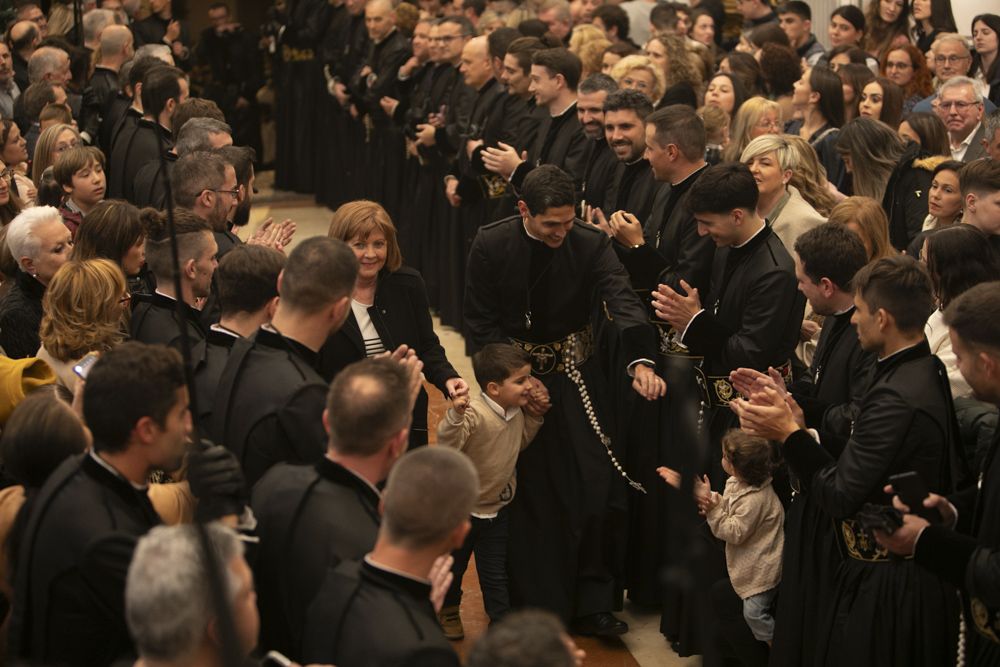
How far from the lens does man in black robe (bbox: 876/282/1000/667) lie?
3.89m

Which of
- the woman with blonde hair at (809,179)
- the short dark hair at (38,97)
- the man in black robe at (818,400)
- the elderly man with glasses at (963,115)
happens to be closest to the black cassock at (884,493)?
the man in black robe at (818,400)

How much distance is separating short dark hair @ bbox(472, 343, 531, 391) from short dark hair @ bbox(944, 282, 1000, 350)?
6.82ft

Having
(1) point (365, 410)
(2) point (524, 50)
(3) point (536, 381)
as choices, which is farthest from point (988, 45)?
(1) point (365, 410)

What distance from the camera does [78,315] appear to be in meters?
4.98

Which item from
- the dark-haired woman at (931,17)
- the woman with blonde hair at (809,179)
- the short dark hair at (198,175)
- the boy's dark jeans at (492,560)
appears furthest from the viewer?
the dark-haired woman at (931,17)

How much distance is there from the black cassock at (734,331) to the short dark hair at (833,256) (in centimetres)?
54

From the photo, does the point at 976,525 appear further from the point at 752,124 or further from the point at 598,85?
the point at 598,85

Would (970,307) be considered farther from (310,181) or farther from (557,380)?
(310,181)

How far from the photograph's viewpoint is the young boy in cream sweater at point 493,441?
18.6 ft

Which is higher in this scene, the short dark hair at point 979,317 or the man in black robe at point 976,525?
the short dark hair at point 979,317

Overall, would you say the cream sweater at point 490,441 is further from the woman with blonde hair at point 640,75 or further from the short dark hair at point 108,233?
the woman with blonde hair at point 640,75

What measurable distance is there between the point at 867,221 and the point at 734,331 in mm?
712

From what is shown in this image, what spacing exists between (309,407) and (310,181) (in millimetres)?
11450

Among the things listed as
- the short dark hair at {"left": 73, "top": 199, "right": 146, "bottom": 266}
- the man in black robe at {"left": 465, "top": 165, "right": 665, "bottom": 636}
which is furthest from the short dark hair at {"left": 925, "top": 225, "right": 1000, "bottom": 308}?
the short dark hair at {"left": 73, "top": 199, "right": 146, "bottom": 266}
